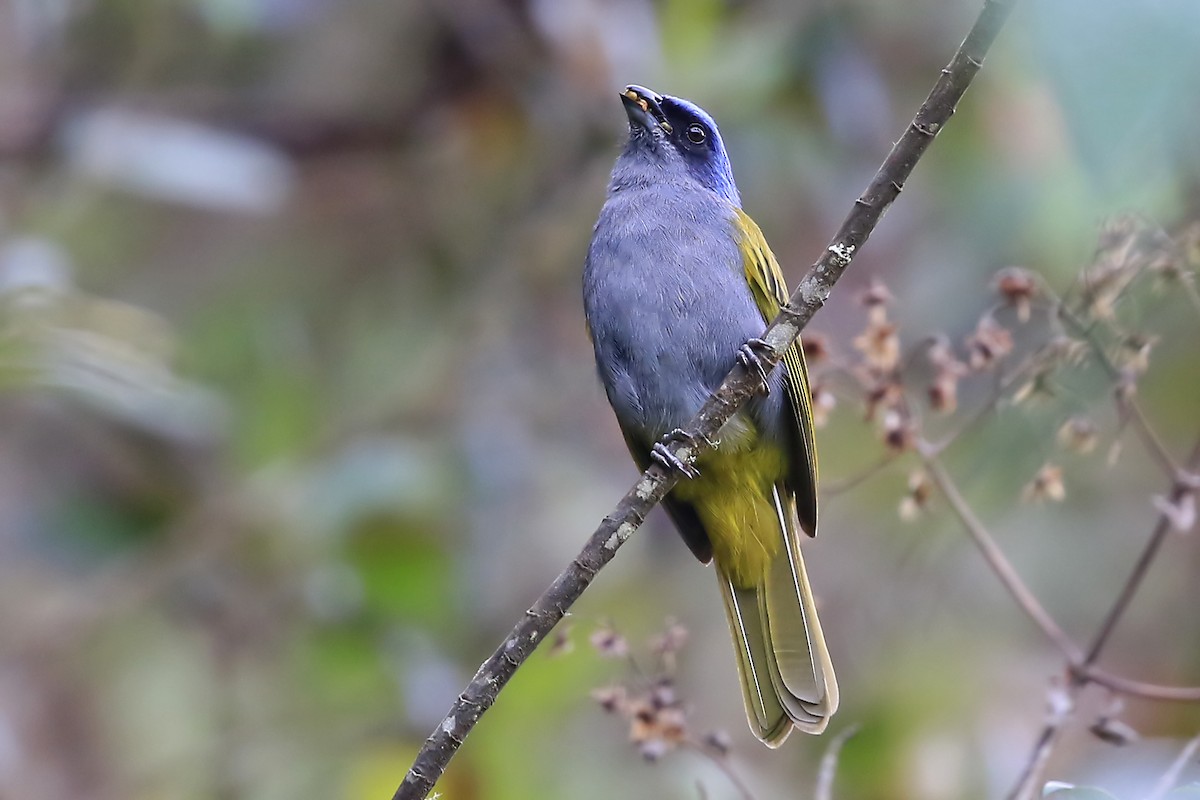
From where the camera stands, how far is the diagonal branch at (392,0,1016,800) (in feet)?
6.58

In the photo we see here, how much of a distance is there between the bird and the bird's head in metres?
0.21

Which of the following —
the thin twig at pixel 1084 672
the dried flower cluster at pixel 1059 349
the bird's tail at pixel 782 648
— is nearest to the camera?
the thin twig at pixel 1084 672

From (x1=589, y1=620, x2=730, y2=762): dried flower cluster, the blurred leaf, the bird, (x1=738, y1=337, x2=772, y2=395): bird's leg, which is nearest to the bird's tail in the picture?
the bird

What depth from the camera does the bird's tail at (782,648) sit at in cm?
311

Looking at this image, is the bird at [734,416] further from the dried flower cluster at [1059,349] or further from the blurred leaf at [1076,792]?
the blurred leaf at [1076,792]

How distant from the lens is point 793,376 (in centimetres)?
311

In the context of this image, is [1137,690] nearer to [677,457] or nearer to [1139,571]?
[1139,571]

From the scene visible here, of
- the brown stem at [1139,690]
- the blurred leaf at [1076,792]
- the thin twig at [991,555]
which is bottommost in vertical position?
the blurred leaf at [1076,792]

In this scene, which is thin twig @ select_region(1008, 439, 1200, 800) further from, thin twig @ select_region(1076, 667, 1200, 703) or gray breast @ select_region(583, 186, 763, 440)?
gray breast @ select_region(583, 186, 763, 440)

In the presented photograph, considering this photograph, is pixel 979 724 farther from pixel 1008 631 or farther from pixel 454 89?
pixel 454 89

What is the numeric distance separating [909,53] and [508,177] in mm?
1820

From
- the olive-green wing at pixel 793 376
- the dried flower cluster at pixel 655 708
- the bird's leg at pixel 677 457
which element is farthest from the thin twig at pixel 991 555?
the dried flower cluster at pixel 655 708

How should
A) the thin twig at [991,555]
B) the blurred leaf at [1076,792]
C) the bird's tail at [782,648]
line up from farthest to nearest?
the bird's tail at [782,648]
the thin twig at [991,555]
the blurred leaf at [1076,792]

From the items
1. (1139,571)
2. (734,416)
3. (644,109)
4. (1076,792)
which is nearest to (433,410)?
(644,109)
